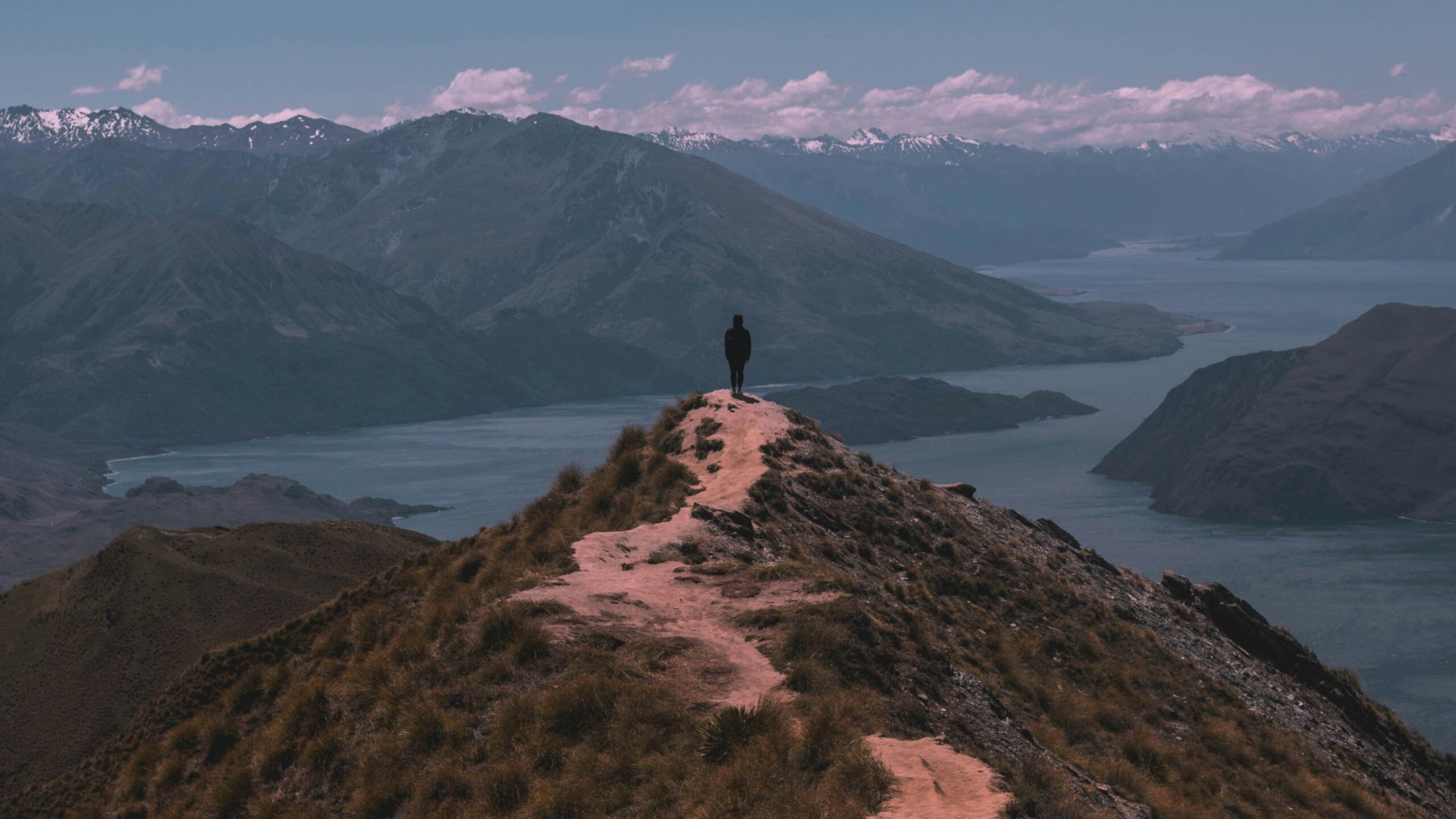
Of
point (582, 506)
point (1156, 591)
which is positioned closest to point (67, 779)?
point (582, 506)

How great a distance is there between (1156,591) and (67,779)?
5189 centimetres

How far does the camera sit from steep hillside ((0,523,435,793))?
4090 inches

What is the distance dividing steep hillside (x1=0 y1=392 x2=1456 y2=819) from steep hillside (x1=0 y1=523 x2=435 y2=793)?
162 feet

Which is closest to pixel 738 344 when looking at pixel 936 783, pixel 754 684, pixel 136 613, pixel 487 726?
pixel 754 684

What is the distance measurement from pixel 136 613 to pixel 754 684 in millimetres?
109164

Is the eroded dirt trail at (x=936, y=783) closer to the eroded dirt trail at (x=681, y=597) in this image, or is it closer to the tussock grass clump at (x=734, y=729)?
the tussock grass clump at (x=734, y=729)

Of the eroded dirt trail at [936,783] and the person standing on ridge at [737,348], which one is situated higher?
the person standing on ridge at [737,348]

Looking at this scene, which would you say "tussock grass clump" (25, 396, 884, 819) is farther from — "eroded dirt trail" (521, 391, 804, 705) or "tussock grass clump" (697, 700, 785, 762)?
"eroded dirt trail" (521, 391, 804, 705)

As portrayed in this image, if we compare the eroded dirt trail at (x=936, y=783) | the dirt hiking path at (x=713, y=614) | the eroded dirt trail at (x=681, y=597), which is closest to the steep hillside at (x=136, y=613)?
the eroded dirt trail at (x=681, y=597)

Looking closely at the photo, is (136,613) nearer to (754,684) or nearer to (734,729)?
(754,684)

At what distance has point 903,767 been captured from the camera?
24.8 m

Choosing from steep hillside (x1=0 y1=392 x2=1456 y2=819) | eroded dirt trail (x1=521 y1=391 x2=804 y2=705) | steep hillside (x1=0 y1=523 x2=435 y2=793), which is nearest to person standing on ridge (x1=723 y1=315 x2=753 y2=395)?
steep hillside (x1=0 y1=392 x2=1456 y2=819)

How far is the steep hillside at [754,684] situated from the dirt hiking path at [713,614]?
0.33 feet

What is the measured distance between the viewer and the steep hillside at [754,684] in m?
26.1
